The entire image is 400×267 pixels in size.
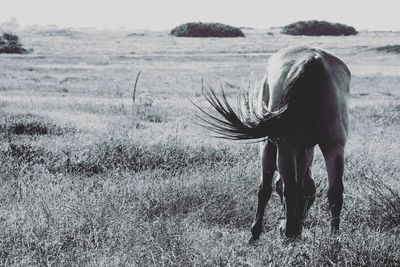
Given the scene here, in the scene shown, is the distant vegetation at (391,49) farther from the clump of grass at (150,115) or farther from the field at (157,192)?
the clump of grass at (150,115)

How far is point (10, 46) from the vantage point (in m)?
33.9

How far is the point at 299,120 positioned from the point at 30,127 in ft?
20.5

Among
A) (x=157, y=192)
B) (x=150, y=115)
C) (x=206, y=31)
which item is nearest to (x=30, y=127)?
(x=150, y=115)

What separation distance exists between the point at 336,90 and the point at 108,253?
2055 mm

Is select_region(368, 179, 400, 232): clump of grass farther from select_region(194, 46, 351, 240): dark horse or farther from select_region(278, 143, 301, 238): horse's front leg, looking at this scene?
select_region(278, 143, 301, 238): horse's front leg

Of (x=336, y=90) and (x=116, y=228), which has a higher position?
(x=336, y=90)

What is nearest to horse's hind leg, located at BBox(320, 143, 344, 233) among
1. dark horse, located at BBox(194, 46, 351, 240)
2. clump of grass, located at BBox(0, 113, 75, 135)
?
dark horse, located at BBox(194, 46, 351, 240)

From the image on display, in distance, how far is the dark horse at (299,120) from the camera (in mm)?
3861

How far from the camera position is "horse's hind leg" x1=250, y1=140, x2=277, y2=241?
428 cm

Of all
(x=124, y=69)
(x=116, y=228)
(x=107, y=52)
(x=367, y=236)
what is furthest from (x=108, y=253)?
(x=107, y=52)

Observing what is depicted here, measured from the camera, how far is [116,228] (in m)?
4.21

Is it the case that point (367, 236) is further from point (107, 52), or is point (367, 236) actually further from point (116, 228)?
point (107, 52)

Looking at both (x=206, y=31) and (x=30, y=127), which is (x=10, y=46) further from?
(x=30, y=127)

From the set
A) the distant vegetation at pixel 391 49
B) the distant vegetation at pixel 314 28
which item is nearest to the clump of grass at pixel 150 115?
the distant vegetation at pixel 391 49
